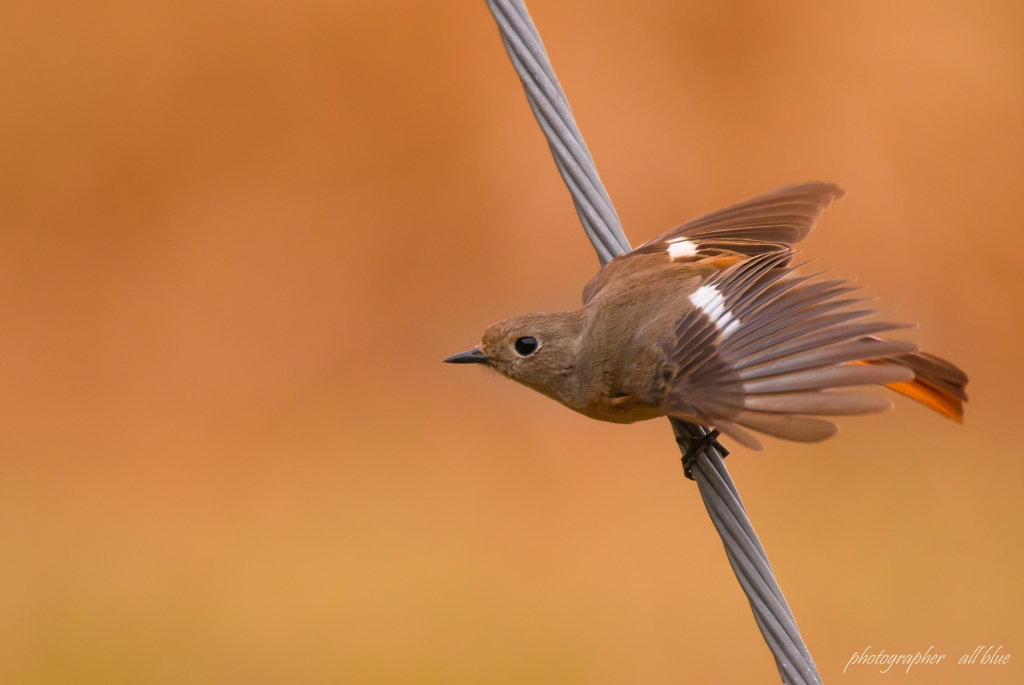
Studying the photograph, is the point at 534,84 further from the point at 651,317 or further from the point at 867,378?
the point at 867,378

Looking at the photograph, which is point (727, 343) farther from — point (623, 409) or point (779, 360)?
point (623, 409)

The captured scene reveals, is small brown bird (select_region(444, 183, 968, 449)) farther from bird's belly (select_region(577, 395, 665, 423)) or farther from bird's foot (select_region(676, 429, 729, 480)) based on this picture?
bird's foot (select_region(676, 429, 729, 480))

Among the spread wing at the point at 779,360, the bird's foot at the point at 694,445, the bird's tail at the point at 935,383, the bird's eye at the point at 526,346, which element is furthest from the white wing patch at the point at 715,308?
the bird's eye at the point at 526,346

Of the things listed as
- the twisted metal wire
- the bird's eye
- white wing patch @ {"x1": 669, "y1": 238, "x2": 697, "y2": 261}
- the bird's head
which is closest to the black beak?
the bird's head

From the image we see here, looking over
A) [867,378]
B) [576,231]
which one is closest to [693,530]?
[576,231]

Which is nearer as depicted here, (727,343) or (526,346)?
(727,343)

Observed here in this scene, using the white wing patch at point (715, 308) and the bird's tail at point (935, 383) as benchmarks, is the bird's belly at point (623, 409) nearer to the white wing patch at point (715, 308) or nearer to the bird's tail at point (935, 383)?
the white wing patch at point (715, 308)

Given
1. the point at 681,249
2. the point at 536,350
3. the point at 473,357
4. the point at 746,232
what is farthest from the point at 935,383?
the point at 473,357
